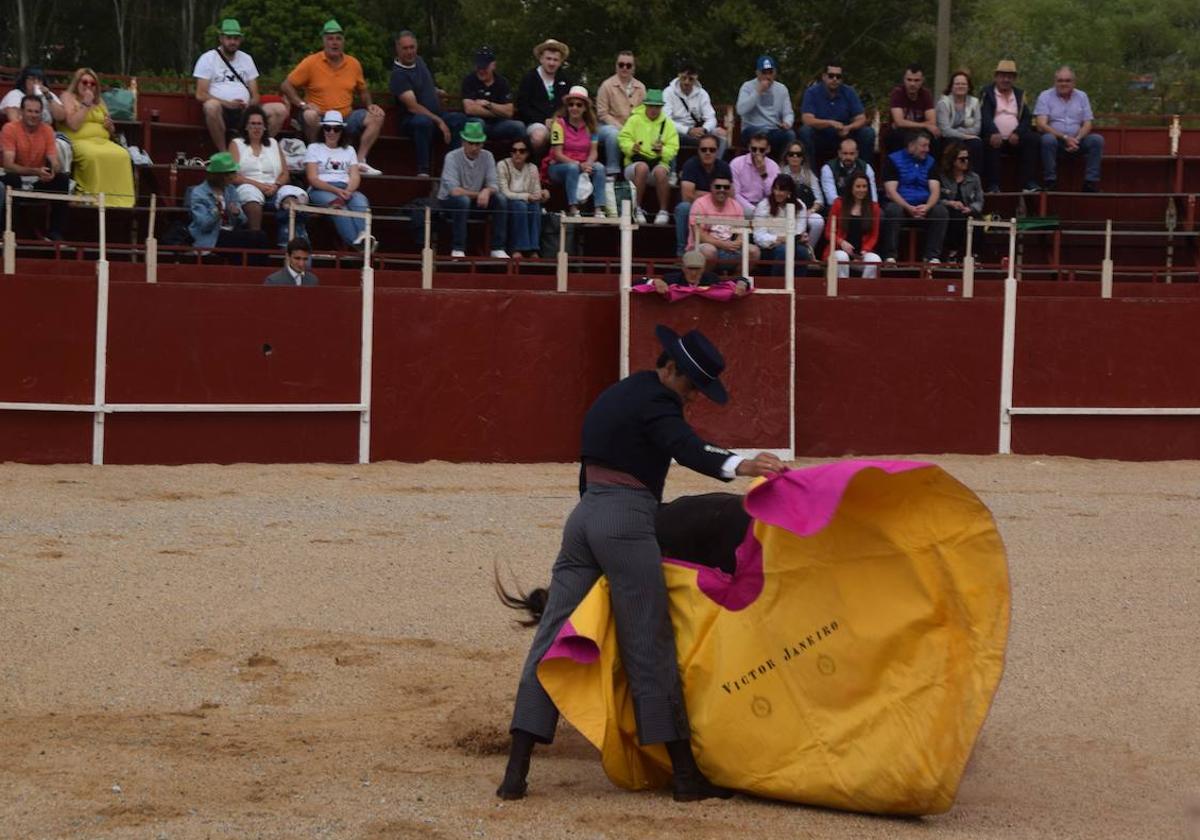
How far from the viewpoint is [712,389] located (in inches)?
223

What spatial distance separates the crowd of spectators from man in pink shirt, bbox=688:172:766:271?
0.02 meters

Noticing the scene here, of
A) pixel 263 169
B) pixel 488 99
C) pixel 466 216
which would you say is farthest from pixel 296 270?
pixel 488 99

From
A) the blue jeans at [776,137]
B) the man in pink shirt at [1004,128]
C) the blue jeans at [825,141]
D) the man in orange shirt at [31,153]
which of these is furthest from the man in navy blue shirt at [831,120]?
the man in orange shirt at [31,153]

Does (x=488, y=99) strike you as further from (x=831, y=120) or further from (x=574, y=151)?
(x=831, y=120)

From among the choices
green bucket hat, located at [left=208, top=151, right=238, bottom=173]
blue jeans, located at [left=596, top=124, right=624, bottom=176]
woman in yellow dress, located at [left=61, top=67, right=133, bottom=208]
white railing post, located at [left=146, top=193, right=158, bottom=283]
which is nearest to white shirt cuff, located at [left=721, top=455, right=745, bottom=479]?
white railing post, located at [left=146, top=193, right=158, bottom=283]

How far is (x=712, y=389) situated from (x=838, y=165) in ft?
32.2

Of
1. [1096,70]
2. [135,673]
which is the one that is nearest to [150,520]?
[135,673]

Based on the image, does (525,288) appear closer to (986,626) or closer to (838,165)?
(838,165)

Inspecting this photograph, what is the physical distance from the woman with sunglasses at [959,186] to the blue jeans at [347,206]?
480 centimetres

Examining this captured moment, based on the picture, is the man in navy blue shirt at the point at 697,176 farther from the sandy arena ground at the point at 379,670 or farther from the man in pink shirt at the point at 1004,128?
the man in pink shirt at the point at 1004,128

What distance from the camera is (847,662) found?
548 centimetres

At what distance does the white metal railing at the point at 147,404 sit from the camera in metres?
12.2

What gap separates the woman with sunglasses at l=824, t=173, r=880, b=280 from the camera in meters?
14.8

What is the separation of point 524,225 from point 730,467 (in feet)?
30.0
